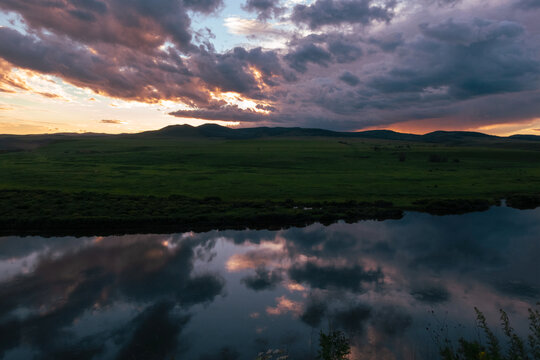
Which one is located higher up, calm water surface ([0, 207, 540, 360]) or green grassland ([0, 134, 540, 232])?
green grassland ([0, 134, 540, 232])

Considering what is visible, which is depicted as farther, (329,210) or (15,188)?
(15,188)

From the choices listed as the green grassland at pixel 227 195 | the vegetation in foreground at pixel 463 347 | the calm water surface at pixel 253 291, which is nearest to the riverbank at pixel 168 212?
the green grassland at pixel 227 195

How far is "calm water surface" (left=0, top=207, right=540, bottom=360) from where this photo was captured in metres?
14.2

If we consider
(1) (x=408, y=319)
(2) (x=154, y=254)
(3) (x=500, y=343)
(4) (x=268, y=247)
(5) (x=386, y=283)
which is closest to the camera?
(3) (x=500, y=343)

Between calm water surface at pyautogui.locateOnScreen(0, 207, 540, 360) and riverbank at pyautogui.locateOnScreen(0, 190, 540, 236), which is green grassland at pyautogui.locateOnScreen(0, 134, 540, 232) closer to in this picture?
riverbank at pyautogui.locateOnScreen(0, 190, 540, 236)

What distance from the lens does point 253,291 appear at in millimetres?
18938

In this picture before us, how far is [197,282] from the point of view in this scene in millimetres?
20109

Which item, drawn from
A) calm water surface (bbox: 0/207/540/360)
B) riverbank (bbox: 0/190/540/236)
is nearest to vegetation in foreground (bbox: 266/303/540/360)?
calm water surface (bbox: 0/207/540/360)

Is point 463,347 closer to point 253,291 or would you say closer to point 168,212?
point 253,291

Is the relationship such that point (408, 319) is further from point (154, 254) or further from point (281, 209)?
point (281, 209)

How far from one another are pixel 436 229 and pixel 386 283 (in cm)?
1499

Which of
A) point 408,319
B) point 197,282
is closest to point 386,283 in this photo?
point 408,319

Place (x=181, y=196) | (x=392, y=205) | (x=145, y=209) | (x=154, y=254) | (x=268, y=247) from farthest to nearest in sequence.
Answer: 1. (x=181, y=196)
2. (x=392, y=205)
3. (x=145, y=209)
4. (x=268, y=247)
5. (x=154, y=254)

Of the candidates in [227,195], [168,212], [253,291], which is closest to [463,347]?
[253,291]
